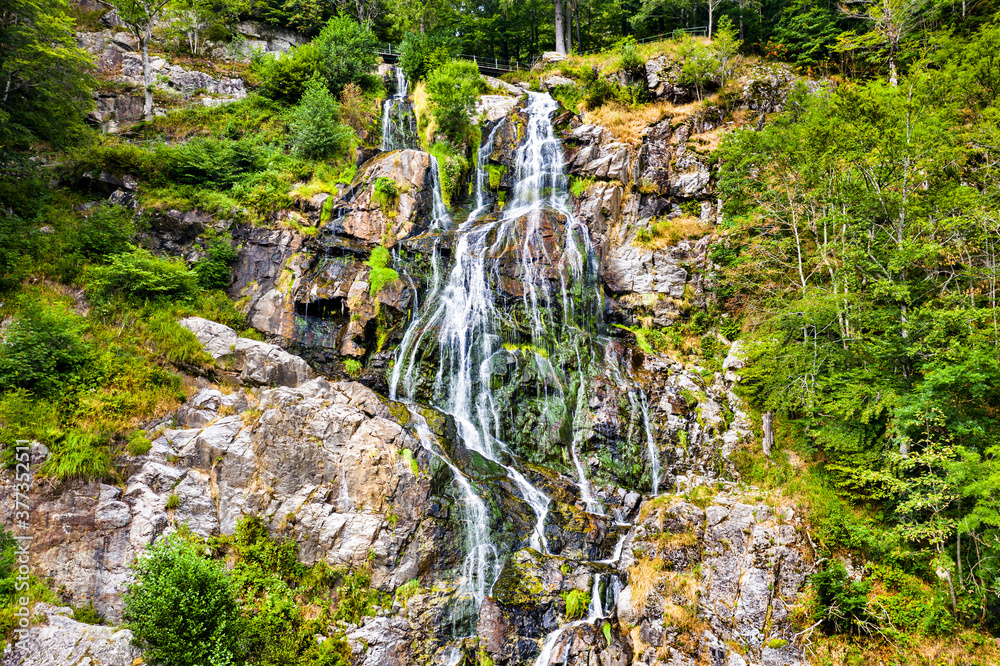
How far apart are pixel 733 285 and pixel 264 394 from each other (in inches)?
640

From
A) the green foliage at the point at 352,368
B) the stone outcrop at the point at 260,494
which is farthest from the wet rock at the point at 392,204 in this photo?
the stone outcrop at the point at 260,494

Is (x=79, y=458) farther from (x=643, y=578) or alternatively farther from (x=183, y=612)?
(x=643, y=578)

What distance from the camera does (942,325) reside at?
9.56 m

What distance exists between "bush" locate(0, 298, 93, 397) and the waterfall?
48.4 ft

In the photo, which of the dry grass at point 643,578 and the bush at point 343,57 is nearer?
the dry grass at point 643,578

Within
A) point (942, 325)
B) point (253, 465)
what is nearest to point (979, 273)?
point (942, 325)

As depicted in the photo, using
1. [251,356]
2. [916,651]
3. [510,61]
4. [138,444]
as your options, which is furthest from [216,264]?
[510,61]

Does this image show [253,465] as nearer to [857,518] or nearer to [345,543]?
[345,543]

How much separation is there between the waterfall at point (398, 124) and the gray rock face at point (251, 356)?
12240 millimetres

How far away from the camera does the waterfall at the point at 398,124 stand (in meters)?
22.1

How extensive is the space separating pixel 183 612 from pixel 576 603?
8020mm

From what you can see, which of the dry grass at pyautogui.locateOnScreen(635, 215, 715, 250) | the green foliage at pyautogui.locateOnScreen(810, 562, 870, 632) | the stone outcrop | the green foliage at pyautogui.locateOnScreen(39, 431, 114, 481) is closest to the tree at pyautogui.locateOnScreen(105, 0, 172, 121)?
the stone outcrop

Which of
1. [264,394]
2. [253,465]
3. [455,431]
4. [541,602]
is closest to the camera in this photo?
[541,602]

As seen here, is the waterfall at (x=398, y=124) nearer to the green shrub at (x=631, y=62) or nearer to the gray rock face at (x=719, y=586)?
the green shrub at (x=631, y=62)
